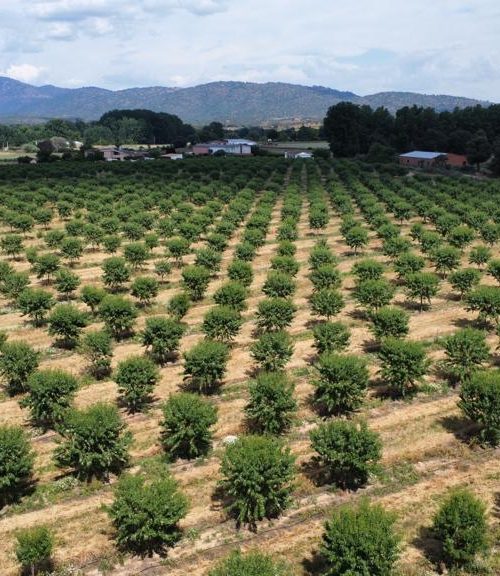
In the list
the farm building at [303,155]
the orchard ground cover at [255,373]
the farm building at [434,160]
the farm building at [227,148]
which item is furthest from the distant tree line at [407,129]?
the orchard ground cover at [255,373]

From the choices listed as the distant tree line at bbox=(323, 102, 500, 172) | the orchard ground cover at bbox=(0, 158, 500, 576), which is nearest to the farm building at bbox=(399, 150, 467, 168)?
the distant tree line at bbox=(323, 102, 500, 172)

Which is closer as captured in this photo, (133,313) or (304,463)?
(304,463)

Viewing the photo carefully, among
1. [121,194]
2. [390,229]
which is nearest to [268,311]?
[390,229]

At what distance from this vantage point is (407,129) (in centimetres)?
15550

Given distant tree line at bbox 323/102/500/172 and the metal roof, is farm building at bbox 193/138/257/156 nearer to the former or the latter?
distant tree line at bbox 323/102/500/172

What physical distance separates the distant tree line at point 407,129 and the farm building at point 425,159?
23.1 ft

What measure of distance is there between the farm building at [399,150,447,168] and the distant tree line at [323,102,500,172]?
7.04m

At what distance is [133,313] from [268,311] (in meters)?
8.30

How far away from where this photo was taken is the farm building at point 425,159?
13062 cm

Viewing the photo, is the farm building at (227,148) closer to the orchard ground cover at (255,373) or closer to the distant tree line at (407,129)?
the distant tree line at (407,129)

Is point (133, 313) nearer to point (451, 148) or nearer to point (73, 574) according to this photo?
point (73, 574)

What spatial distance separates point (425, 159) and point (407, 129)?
2834cm

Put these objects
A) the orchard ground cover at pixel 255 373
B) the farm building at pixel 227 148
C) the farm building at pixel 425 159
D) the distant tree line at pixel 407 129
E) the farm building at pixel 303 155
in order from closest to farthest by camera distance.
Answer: the orchard ground cover at pixel 255 373, the farm building at pixel 425 159, the distant tree line at pixel 407 129, the farm building at pixel 303 155, the farm building at pixel 227 148

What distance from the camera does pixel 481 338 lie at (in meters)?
26.4
